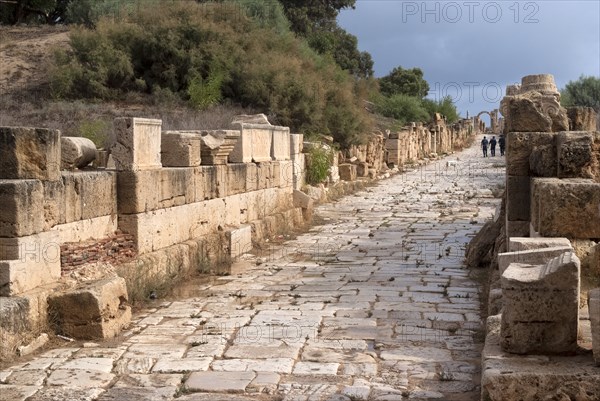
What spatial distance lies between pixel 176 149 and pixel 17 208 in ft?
13.4

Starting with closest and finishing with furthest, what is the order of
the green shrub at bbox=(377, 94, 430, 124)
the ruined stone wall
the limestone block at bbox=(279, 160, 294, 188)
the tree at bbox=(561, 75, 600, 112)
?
the ruined stone wall
the limestone block at bbox=(279, 160, 294, 188)
the green shrub at bbox=(377, 94, 430, 124)
the tree at bbox=(561, 75, 600, 112)

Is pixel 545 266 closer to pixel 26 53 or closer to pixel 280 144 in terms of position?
pixel 280 144

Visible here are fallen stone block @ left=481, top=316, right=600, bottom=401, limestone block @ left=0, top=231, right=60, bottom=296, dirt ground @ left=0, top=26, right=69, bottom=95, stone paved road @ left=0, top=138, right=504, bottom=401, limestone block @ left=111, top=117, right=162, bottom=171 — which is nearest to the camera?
fallen stone block @ left=481, top=316, right=600, bottom=401

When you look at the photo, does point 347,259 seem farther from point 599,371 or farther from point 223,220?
point 599,371

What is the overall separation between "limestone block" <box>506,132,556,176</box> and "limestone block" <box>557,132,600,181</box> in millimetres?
756

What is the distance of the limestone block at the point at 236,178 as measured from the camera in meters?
12.3

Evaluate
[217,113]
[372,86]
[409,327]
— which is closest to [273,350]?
[409,327]

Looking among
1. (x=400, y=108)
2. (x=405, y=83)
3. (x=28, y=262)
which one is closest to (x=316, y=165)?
(x=28, y=262)

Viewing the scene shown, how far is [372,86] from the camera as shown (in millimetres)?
44688

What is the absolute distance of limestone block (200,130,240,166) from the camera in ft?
37.8

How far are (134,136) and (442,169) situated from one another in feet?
88.2

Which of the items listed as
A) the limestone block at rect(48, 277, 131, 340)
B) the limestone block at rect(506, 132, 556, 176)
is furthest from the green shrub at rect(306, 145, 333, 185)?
the limestone block at rect(48, 277, 131, 340)

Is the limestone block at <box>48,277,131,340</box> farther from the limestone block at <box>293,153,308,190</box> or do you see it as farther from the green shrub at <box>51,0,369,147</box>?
the green shrub at <box>51,0,369,147</box>

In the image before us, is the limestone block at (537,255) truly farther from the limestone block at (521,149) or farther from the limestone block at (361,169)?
the limestone block at (361,169)
